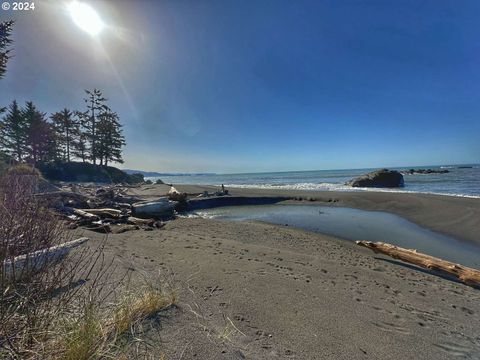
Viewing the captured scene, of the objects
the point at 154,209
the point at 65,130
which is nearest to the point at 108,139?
the point at 65,130

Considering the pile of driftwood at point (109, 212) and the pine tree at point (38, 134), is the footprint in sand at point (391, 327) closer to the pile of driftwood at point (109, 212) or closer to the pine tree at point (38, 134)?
the pile of driftwood at point (109, 212)

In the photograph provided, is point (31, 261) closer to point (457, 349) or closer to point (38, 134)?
point (457, 349)

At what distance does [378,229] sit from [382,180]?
2343 cm

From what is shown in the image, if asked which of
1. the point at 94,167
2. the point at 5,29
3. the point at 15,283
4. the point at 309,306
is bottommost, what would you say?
the point at 309,306

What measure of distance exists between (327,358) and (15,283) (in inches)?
120

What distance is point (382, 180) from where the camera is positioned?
31.4 m

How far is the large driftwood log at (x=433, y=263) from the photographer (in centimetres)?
556

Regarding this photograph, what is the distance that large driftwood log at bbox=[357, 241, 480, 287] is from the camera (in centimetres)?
556

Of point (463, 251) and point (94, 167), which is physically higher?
point (94, 167)

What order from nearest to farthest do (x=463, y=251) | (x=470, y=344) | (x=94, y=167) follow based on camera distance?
(x=470, y=344), (x=463, y=251), (x=94, y=167)

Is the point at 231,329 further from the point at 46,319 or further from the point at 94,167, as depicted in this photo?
the point at 94,167

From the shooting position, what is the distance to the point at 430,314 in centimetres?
409

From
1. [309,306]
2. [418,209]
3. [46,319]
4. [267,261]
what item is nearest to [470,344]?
[309,306]

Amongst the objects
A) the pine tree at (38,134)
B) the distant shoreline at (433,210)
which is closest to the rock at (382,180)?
the distant shoreline at (433,210)
